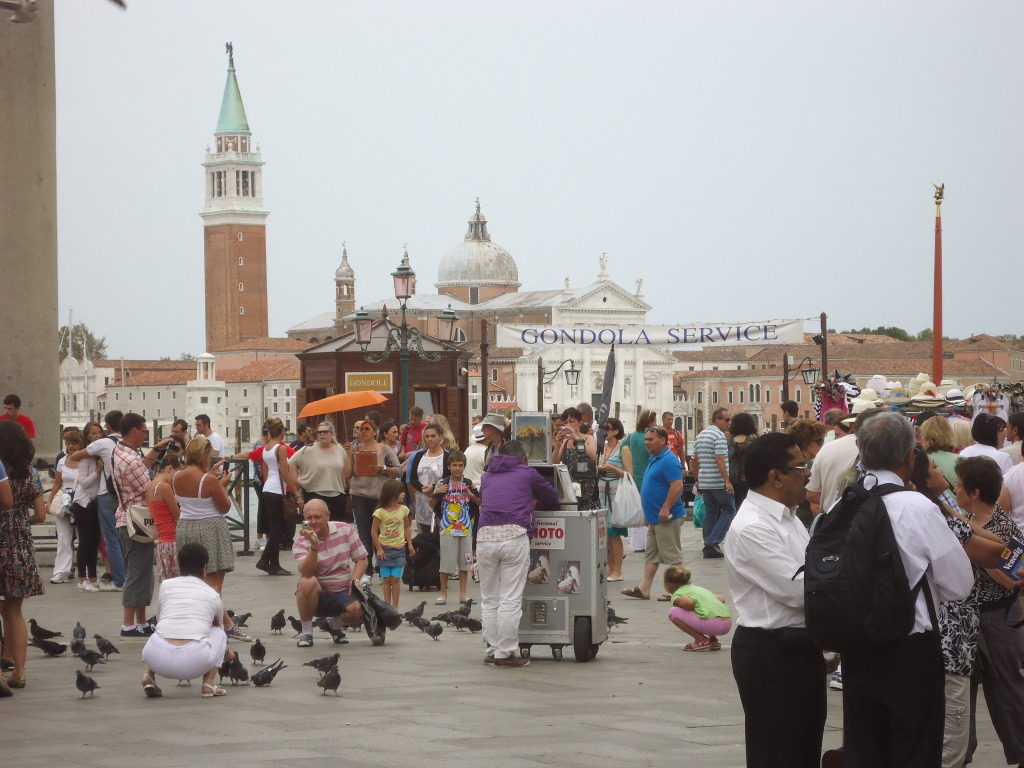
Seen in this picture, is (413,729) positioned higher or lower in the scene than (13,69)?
lower

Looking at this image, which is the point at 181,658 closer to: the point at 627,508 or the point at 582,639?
the point at 582,639

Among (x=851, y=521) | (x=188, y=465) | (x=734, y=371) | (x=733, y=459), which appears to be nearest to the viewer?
(x=851, y=521)

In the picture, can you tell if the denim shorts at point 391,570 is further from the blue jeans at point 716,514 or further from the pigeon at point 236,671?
the blue jeans at point 716,514

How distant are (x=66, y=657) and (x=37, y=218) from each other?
5.69m

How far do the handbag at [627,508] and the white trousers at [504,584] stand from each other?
427cm

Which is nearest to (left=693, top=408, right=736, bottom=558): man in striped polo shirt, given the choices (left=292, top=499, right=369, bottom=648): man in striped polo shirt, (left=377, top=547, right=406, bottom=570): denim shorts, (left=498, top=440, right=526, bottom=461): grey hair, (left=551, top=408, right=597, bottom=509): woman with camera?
(left=551, top=408, right=597, bottom=509): woman with camera

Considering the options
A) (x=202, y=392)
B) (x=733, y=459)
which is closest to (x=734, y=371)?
(x=202, y=392)

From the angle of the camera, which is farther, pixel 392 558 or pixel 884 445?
pixel 392 558

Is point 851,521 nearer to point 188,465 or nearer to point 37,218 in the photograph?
point 188,465

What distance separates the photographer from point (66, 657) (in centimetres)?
912

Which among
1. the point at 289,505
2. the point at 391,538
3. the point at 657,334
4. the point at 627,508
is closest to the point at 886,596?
the point at 391,538

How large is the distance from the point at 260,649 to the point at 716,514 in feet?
23.9

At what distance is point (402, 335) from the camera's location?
804 inches

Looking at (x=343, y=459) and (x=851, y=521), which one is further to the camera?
(x=343, y=459)
